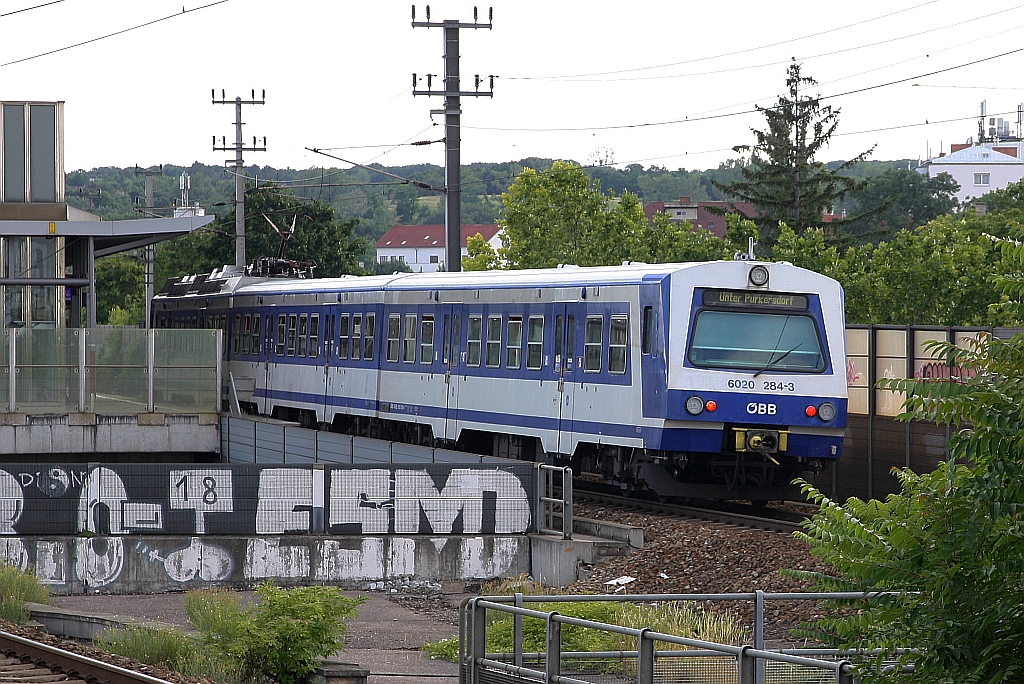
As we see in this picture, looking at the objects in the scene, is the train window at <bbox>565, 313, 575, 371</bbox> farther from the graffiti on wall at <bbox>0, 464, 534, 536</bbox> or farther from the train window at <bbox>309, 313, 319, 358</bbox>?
the train window at <bbox>309, 313, 319, 358</bbox>

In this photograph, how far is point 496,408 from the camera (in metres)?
22.1

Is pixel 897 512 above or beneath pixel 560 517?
above

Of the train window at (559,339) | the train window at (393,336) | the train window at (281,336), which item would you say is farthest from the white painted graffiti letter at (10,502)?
the train window at (281,336)

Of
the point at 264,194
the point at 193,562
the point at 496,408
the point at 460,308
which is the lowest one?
the point at 193,562

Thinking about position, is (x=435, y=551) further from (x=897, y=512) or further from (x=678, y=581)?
(x=897, y=512)

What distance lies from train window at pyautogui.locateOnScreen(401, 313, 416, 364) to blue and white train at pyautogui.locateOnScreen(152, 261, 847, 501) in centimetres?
4

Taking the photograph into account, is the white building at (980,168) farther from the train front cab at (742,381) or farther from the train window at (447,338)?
the train front cab at (742,381)

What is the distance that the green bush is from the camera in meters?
12.6

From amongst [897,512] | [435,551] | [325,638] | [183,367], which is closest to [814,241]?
[183,367]

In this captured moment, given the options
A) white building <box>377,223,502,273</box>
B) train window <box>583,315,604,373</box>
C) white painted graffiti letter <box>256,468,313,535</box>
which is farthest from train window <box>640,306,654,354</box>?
white building <box>377,223,502,273</box>

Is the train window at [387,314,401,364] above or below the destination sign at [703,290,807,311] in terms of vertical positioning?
below

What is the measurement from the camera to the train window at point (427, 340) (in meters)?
24.1

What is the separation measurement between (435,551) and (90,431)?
44.0ft

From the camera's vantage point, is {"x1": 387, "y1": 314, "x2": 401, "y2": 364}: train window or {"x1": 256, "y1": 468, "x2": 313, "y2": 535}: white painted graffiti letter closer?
{"x1": 256, "y1": 468, "x2": 313, "y2": 535}: white painted graffiti letter
